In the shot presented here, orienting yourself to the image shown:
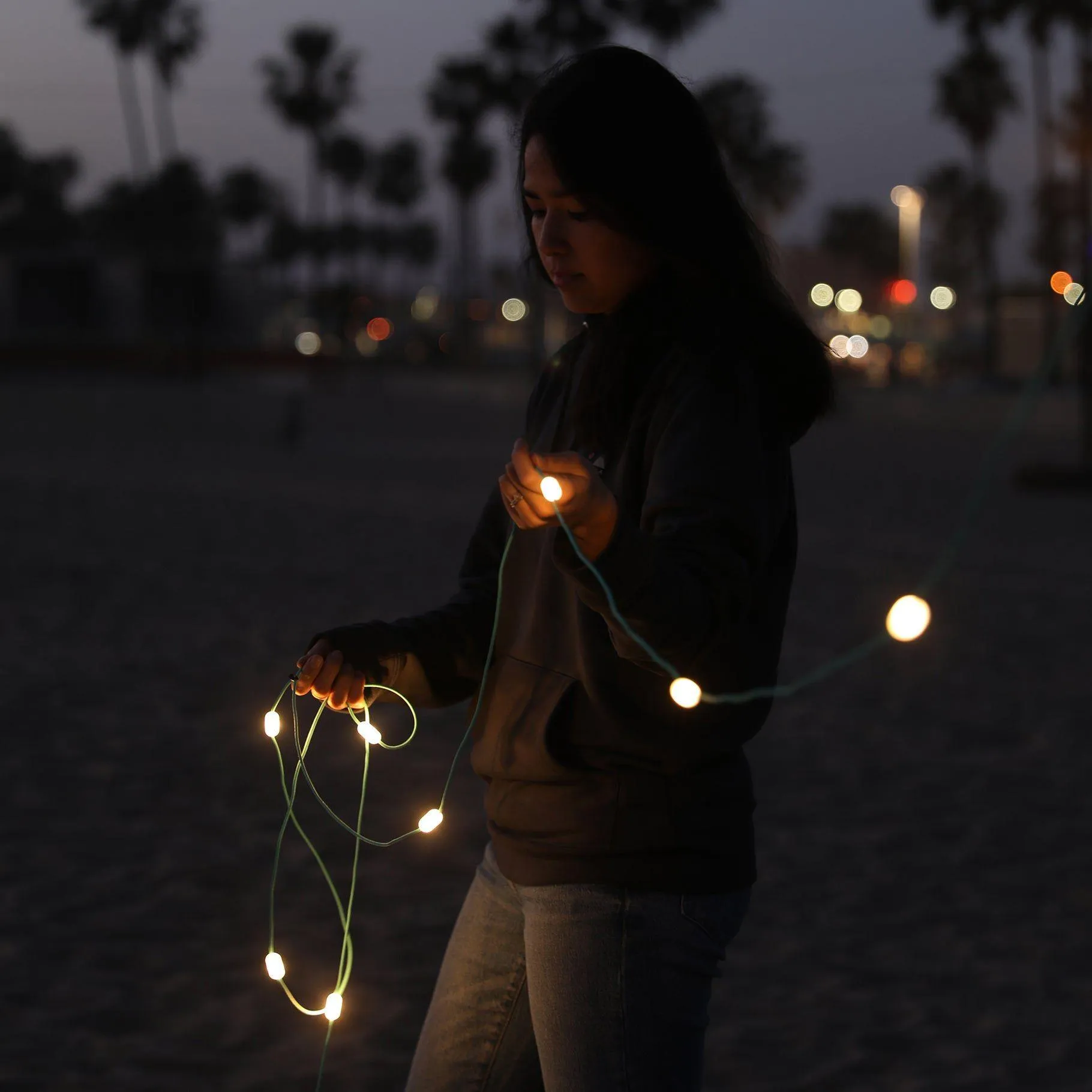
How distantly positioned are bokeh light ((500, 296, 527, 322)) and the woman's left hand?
13701 centimetres

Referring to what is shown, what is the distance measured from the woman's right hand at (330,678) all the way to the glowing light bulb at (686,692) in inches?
22.8

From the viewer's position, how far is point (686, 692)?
179cm

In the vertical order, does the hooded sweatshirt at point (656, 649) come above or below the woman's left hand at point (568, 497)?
below

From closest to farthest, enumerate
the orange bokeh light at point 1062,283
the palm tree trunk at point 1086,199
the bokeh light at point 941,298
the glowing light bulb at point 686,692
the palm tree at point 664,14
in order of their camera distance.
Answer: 1. the glowing light bulb at point 686,692
2. the orange bokeh light at point 1062,283
3. the palm tree trunk at point 1086,199
4. the palm tree at point 664,14
5. the bokeh light at point 941,298

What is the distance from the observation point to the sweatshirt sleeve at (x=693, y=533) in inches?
69.3

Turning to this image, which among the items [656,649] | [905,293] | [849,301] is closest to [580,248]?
[656,649]

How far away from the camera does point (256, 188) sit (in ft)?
284

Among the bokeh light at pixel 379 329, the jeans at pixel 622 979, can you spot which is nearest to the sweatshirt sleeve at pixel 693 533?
the jeans at pixel 622 979

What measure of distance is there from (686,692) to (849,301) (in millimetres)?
100221

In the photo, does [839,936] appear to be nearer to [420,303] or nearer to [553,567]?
[553,567]

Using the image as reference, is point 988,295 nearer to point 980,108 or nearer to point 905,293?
point 980,108

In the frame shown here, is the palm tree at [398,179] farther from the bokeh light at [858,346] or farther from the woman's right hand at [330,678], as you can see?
the woman's right hand at [330,678]

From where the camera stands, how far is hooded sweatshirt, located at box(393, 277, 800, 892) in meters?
1.82

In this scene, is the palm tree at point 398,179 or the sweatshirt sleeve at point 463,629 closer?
the sweatshirt sleeve at point 463,629
